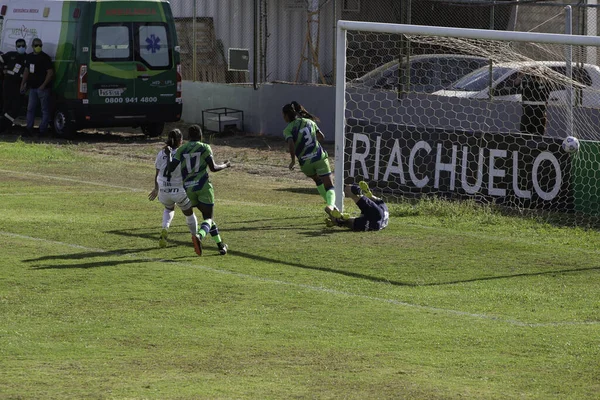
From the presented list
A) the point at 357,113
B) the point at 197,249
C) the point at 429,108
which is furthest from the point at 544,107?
the point at 197,249

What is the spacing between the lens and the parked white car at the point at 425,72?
2020 centimetres

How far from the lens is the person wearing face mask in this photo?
2442 cm

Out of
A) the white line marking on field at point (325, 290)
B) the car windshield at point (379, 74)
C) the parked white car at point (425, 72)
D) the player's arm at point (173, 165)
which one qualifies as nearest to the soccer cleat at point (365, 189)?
the player's arm at point (173, 165)

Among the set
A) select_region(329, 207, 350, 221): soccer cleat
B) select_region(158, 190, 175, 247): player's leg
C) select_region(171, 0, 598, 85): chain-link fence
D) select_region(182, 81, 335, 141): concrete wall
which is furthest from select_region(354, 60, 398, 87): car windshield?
select_region(158, 190, 175, 247): player's leg

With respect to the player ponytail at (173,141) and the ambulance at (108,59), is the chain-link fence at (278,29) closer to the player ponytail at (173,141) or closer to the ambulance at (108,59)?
the ambulance at (108,59)

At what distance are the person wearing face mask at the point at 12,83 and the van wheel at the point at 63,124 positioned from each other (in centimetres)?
106

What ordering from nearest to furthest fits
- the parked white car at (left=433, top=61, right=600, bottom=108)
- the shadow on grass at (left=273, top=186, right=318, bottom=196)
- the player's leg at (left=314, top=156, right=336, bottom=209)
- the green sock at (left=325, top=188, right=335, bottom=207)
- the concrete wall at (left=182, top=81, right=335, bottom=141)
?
the green sock at (left=325, top=188, right=335, bottom=207)
the player's leg at (left=314, top=156, right=336, bottom=209)
the parked white car at (left=433, top=61, right=600, bottom=108)
the shadow on grass at (left=273, top=186, right=318, bottom=196)
the concrete wall at (left=182, top=81, right=335, bottom=141)

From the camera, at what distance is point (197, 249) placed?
12.3 m

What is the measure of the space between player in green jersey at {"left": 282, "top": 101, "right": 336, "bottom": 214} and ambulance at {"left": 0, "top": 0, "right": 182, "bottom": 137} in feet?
31.8

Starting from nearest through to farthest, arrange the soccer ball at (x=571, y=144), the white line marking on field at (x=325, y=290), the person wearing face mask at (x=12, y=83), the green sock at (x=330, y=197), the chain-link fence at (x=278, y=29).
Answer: the white line marking on field at (x=325, y=290), the green sock at (x=330, y=197), the soccer ball at (x=571, y=144), the person wearing face mask at (x=12, y=83), the chain-link fence at (x=278, y=29)

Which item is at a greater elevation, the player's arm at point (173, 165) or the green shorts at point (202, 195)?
the player's arm at point (173, 165)

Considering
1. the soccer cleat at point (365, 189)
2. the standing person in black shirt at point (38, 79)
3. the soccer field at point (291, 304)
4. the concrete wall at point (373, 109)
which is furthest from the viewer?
the standing person in black shirt at point (38, 79)

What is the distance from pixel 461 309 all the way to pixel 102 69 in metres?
15.0

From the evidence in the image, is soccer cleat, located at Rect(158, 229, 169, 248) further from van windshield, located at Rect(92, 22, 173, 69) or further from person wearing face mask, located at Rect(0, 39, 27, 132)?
person wearing face mask, located at Rect(0, 39, 27, 132)
